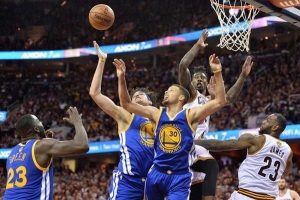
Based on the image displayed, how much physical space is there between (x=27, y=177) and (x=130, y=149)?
1.18 meters

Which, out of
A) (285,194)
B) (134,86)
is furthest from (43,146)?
(134,86)

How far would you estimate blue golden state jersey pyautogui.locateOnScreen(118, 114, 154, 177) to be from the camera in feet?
19.0

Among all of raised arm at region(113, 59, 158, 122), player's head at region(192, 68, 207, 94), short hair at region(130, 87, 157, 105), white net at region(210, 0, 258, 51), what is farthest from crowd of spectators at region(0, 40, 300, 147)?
raised arm at region(113, 59, 158, 122)

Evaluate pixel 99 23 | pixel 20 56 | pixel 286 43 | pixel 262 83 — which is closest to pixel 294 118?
pixel 262 83

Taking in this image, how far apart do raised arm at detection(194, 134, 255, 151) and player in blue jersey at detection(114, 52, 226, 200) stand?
0.64 meters

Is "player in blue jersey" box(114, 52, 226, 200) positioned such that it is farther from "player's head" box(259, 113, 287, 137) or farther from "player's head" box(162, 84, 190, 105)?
"player's head" box(259, 113, 287, 137)

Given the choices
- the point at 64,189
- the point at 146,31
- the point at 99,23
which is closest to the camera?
the point at 99,23

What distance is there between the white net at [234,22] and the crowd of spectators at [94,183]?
19.1 feet

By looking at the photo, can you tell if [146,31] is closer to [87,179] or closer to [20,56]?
[20,56]

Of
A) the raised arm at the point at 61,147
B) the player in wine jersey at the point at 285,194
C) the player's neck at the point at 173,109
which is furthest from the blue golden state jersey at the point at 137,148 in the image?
the player in wine jersey at the point at 285,194

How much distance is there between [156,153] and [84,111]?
1976 centimetres

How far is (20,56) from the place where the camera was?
1137 inches

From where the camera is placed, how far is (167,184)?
556cm

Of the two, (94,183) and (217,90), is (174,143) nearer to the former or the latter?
(217,90)
